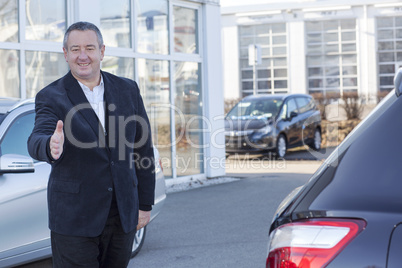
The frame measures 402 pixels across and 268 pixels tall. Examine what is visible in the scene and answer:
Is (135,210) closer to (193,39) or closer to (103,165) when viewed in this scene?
(103,165)

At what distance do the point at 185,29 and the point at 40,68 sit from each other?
12.2ft

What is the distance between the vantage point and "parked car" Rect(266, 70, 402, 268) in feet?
7.09

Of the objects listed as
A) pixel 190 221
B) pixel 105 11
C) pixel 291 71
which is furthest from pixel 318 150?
pixel 291 71

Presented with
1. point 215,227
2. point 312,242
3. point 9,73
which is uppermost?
point 9,73

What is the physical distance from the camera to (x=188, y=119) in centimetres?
1343

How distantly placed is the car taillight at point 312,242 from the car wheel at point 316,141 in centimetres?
1877

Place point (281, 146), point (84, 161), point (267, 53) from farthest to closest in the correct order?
point (267, 53) → point (281, 146) → point (84, 161)

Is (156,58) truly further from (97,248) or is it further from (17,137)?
(97,248)

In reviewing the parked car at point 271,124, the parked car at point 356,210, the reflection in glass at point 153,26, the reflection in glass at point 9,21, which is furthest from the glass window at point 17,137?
the parked car at point 271,124

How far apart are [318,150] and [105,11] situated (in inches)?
449

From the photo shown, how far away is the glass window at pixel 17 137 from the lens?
18.2 ft

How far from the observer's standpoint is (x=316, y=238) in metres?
2.24

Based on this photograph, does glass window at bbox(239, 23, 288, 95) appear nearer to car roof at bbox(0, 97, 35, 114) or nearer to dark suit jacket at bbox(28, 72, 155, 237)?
car roof at bbox(0, 97, 35, 114)

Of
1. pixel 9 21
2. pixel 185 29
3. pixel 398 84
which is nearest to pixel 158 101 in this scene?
pixel 185 29
